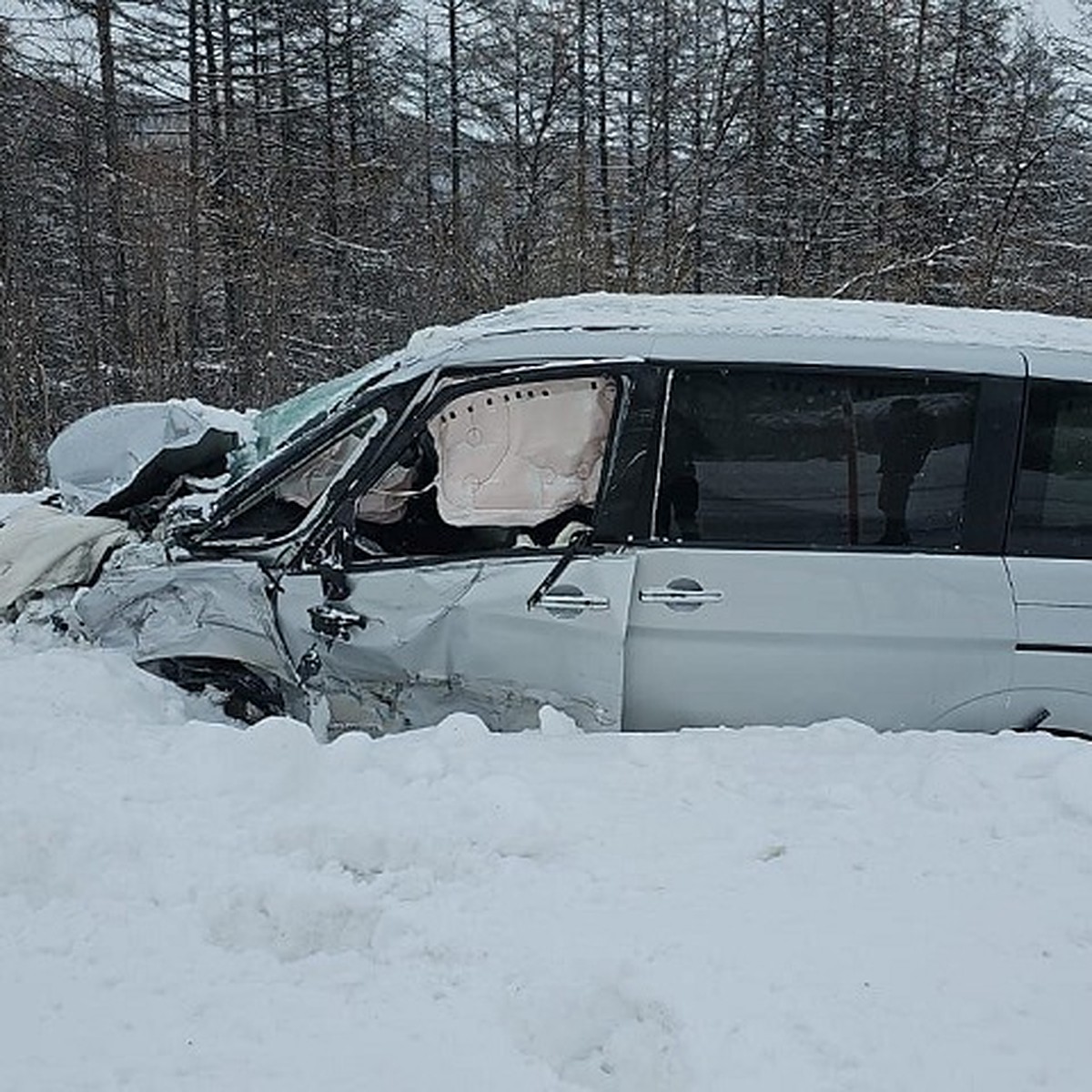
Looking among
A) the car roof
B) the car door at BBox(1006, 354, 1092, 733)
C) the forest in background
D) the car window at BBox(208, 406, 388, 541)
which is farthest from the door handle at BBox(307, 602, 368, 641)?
the forest in background

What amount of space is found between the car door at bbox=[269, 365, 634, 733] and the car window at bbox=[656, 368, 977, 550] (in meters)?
0.26

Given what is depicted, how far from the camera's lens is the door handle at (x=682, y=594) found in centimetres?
335

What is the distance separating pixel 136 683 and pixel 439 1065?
195 centimetres

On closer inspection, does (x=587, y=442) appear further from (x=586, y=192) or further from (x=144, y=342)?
(x=586, y=192)

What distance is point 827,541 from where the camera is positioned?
3.38 metres

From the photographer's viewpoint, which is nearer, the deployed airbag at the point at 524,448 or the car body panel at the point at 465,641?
the car body panel at the point at 465,641

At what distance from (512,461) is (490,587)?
44 cm

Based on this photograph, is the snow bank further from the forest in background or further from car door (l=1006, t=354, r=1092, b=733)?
Result: the forest in background

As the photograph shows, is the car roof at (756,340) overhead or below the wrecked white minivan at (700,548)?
overhead

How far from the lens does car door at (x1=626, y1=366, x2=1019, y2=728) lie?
335cm

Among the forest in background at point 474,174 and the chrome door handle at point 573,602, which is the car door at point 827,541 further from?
the forest in background at point 474,174

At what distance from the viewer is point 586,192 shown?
1830 cm

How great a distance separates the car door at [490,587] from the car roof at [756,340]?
14 centimetres

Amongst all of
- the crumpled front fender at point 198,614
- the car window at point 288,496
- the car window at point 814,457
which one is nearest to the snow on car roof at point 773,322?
the car window at point 814,457
